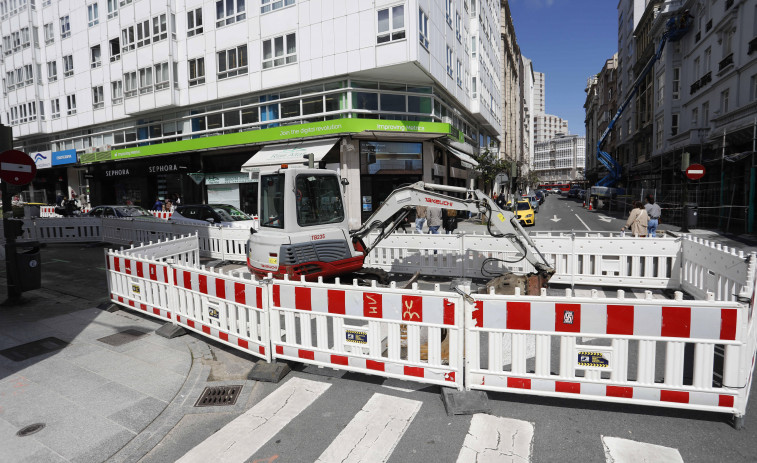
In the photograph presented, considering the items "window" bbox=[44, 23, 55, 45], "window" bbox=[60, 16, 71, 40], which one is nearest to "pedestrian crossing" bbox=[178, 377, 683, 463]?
"window" bbox=[60, 16, 71, 40]

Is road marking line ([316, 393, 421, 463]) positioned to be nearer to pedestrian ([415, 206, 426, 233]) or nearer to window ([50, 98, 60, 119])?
pedestrian ([415, 206, 426, 233])

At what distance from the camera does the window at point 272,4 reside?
22.2 m

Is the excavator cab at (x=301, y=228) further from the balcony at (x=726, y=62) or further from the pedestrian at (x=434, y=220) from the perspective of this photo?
the balcony at (x=726, y=62)

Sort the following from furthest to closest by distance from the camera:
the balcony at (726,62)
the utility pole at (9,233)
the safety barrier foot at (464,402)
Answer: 1. the balcony at (726,62)
2. the utility pole at (9,233)
3. the safety barrier foot at (464,402)

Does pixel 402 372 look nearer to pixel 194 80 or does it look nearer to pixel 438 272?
pixel 438 272

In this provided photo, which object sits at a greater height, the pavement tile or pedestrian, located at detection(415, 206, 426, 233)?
pedestrian, located at detection(415, 206, 426, 233)

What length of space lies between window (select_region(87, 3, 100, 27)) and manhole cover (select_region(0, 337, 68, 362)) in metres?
34.4

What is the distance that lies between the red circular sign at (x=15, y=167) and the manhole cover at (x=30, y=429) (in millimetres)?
5429

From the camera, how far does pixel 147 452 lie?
12.0 ft

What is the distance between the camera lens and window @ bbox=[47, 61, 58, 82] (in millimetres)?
35406

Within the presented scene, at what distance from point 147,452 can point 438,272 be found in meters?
7.75

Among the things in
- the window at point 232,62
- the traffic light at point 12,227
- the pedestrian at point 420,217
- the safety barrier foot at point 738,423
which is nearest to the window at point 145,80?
the window at point 232,62

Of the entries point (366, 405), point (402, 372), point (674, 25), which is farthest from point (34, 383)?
point (674, 25)

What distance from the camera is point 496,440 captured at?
3.70 metres
